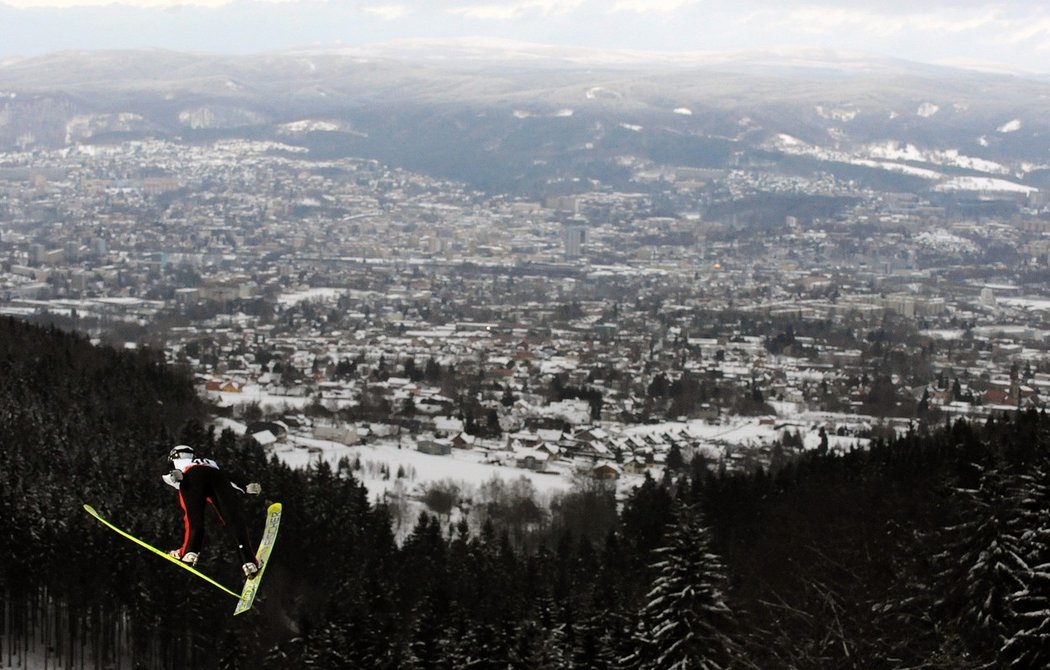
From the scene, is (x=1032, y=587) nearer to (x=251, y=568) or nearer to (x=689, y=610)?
(x=689, y=610)

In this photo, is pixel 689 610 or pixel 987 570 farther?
pixel 689 610

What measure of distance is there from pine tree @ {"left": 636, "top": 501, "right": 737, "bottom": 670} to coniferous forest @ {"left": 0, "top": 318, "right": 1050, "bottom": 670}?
2 cm

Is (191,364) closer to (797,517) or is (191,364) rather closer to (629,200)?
(797,517)

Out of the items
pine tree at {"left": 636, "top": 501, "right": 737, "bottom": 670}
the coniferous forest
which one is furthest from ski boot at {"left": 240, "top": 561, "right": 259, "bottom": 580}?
pine tree at {"left": 636, "top": 501, "right": 737, "bottom": 670}

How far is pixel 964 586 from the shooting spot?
945 cm

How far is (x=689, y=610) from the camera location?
398 inches

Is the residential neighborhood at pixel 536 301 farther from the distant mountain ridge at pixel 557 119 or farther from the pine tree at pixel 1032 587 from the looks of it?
the pine tree at pixel 1032 587

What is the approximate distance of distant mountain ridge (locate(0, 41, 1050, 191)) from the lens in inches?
4631

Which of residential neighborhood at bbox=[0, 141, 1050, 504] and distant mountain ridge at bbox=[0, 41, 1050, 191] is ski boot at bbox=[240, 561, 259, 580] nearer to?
residential neighborhood at bbox=[0, 141, 1050, 504]

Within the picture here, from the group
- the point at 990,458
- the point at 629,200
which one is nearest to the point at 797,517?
the point at 990,458

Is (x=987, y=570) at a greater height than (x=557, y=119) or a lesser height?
greater

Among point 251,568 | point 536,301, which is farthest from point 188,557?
point 536,301

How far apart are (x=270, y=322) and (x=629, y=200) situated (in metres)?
52.7

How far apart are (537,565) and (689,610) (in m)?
8.82
